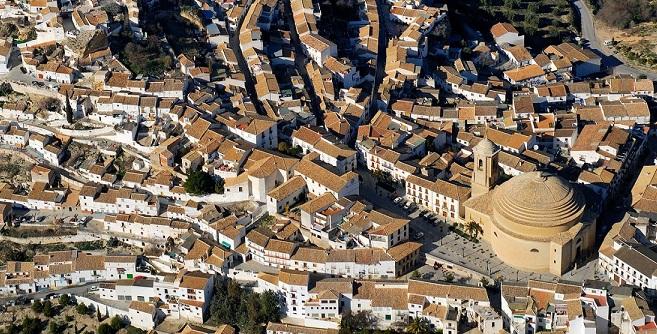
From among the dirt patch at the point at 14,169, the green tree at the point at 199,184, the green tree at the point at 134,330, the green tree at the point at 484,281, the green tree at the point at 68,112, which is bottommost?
the green tree at the point at 134,330

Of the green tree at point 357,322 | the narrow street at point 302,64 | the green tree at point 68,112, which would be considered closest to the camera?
the green tree at point 357,322

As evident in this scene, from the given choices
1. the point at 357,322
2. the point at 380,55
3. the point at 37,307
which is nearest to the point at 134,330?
the point at 37,307

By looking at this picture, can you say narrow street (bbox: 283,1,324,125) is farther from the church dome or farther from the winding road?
the winding road

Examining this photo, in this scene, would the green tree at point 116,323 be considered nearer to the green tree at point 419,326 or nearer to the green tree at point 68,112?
the green tree at point 419,326

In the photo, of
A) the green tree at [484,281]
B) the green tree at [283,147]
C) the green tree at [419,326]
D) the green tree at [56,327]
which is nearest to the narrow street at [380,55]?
the green tree at [283,147]

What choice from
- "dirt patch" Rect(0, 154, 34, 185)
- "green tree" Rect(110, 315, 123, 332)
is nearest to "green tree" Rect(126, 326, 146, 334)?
"green tree" Rect(110, 315, 123, 332)
